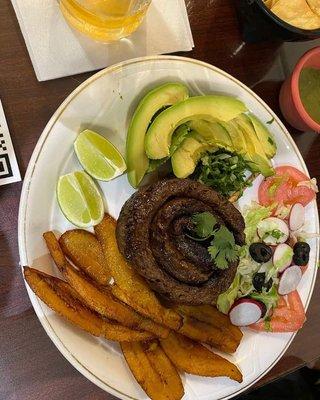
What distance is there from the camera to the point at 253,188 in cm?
182

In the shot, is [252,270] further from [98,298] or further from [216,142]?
[98,298]

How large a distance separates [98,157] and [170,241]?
0.31m

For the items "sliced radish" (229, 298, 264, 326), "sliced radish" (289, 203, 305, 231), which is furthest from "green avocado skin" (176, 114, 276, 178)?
"sliced radish" (229, 298, 264, 326)

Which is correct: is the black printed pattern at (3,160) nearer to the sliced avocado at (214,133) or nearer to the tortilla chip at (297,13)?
the sliced avocado at (214,133)

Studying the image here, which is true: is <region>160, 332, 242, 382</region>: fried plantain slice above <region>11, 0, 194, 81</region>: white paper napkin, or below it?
below

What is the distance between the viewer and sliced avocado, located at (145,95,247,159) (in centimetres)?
153

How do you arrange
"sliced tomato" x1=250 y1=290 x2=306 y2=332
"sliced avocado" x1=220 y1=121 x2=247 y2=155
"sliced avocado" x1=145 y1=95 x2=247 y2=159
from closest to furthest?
"sliced avocado" x1=145 y1=95 x2=247 y2=159, "sliced avocado" x1=220 y1=121 x2=247 y2=155, "sliced tomato" x1=250 y1=290 x2=306 y2=332

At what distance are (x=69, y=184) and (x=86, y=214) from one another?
9cm

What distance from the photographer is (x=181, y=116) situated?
154cm

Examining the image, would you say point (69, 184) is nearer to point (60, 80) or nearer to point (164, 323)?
point (60, 80)

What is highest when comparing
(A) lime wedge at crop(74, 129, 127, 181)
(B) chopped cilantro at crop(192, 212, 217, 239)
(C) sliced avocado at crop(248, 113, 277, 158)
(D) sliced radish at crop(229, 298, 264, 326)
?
(A) lime wedge at crop(74, 129, 127, 181)

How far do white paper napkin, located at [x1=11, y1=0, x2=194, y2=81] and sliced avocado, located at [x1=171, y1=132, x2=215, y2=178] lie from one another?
0.28 metres

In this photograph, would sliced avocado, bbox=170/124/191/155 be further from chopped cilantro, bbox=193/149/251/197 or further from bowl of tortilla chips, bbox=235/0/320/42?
bowl of tortilla chips, bbox=235/0/320/42

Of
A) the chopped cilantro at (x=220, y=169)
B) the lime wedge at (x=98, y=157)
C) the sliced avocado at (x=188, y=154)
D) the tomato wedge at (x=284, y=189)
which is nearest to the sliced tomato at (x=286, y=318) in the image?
the tomato wedge at (x=284, y=189)
